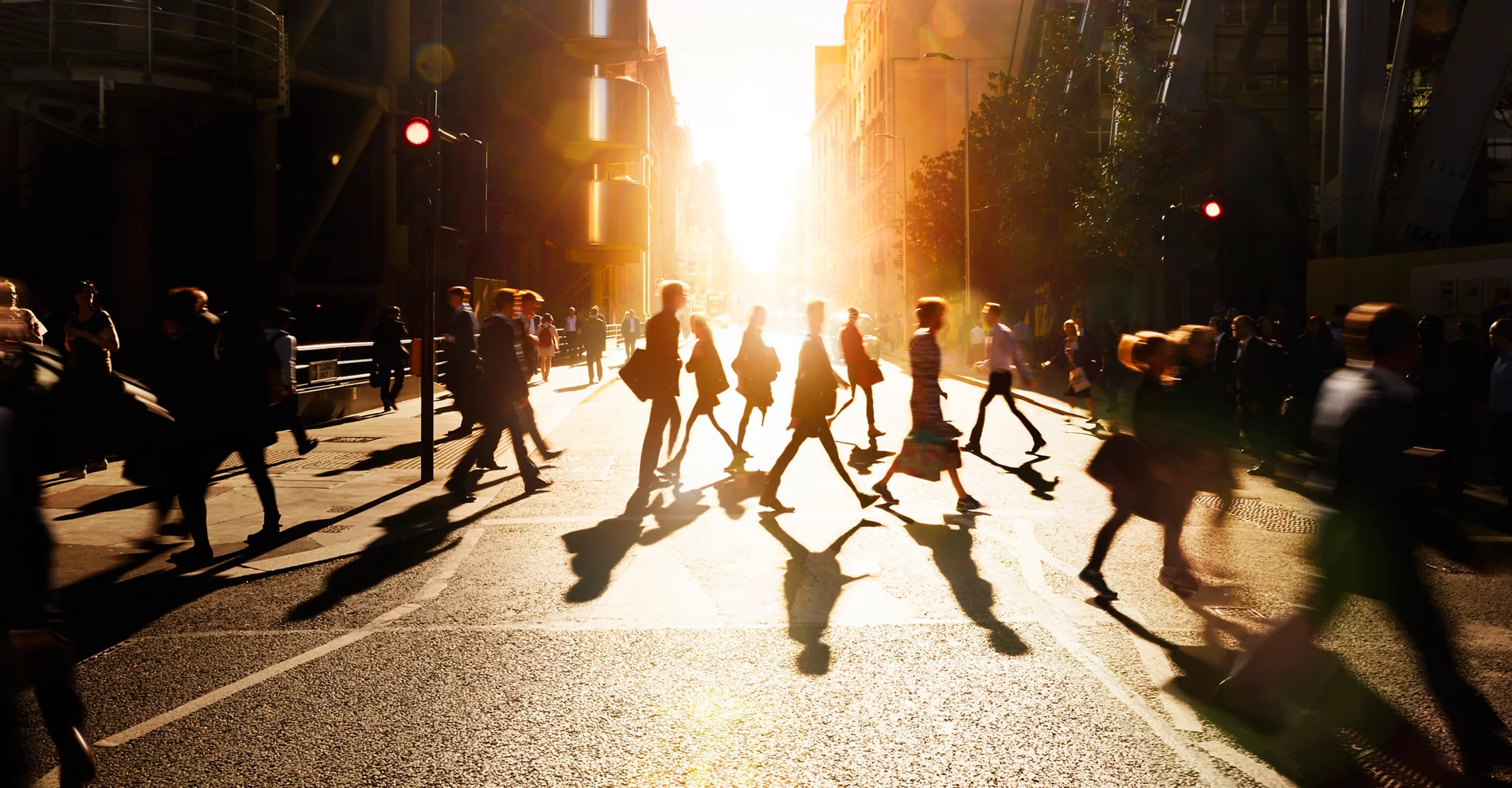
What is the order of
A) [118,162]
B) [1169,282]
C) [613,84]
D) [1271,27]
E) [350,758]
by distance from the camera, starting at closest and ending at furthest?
[350,758] → [118,162] → [1169,282] → [613,84] → [1271,27]

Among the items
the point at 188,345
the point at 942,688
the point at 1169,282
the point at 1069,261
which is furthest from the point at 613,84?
the point at 942,688

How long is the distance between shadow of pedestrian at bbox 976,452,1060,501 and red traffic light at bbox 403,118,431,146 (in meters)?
6.30

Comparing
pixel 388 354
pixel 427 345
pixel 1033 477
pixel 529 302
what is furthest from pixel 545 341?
pixel 1033 477

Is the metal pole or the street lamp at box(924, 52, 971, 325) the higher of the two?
the street lamp at box(924, 52, 971, 325)

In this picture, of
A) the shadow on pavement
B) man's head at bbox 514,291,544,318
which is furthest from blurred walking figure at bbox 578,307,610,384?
the shadow on pavement

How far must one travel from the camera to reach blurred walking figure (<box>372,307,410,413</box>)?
1947cm

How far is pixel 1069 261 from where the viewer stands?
125ft

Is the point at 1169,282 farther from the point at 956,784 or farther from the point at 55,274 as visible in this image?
the point at 956,784

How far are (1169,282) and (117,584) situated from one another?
28261 millimetres

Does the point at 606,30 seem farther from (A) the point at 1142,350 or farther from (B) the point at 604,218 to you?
(A) the point at 1142,350

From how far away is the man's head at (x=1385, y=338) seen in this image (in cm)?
450

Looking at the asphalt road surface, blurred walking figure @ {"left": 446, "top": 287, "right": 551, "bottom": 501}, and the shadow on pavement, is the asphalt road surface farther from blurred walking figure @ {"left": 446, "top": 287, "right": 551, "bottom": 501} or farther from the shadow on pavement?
blurred walking figure @ {"left": 446, "top": 287, "right": 551, "bottom": 501}

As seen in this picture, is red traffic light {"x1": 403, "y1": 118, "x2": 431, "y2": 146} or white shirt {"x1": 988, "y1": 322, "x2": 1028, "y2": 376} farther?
white shirt {"x1": 988, "y1": 322, "x2": 1028, "y2": 376}

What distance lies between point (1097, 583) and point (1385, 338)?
8.20 ft
